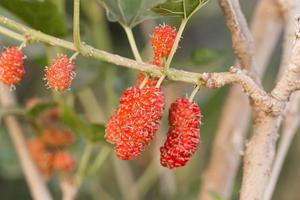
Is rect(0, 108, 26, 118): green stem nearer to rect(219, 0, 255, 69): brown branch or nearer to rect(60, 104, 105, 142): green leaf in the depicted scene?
rect(60, 104, 105, 142): green leaf

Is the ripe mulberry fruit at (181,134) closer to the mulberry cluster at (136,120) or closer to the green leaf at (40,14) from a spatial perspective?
the mulberry cluster at (136,120)

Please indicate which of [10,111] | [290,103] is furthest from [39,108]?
[290,103]

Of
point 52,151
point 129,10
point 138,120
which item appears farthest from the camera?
point 52,151

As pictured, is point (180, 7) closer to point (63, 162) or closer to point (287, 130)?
point (287, 130)

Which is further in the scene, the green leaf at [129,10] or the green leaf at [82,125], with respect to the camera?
the green leaf at [82,125]

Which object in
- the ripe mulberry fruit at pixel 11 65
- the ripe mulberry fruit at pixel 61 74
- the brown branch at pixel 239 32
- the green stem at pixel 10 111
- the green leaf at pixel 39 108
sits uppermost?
the green stem at pixel 10 111

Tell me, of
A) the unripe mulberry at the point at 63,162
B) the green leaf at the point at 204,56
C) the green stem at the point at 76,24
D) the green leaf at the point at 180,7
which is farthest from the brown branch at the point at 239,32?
the unripe mulberry at the point at 63,162
